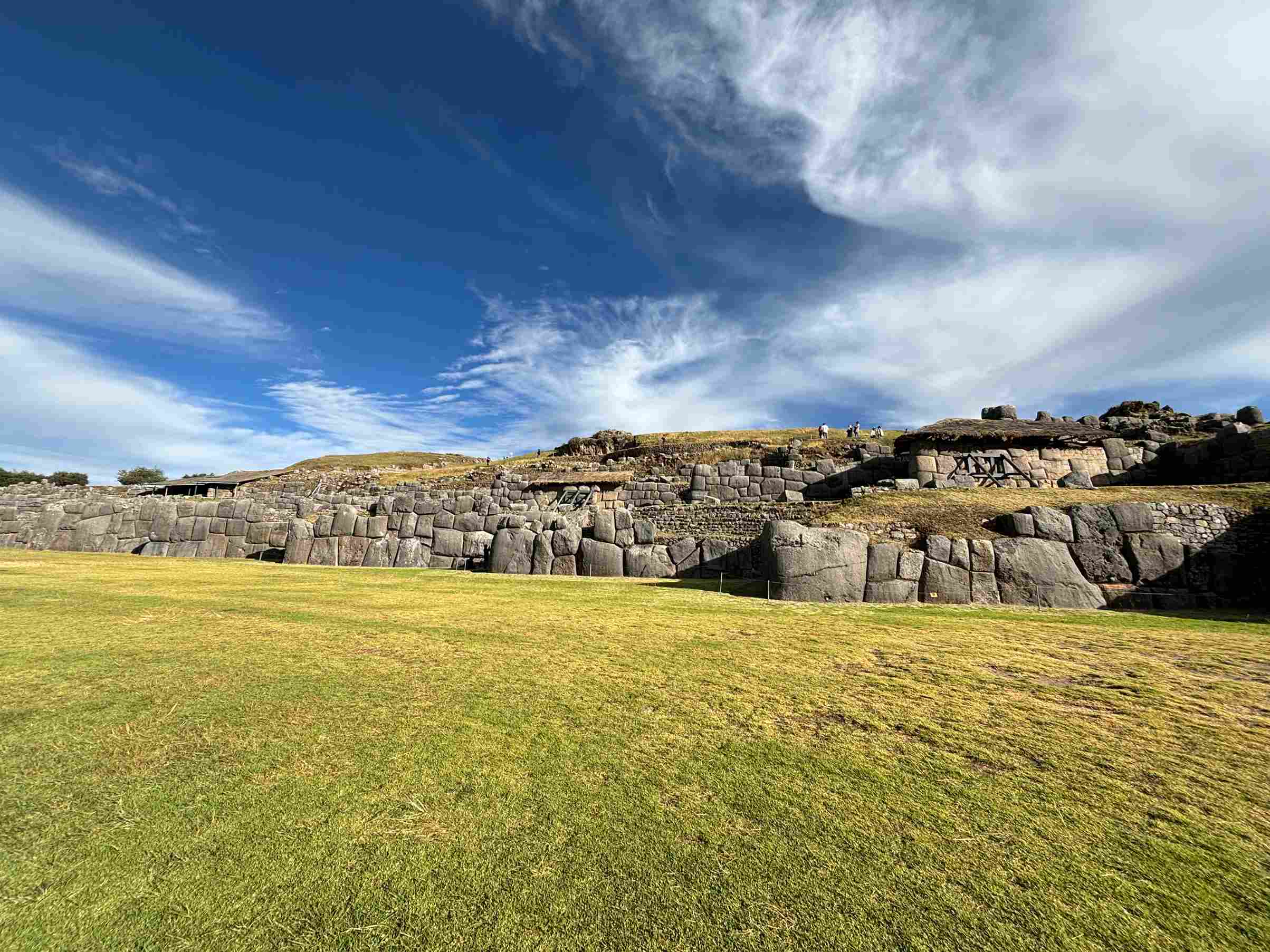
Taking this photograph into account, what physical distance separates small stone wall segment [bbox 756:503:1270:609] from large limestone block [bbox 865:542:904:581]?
15 millimetres

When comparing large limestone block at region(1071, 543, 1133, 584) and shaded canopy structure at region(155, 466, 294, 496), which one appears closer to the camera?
large limestone block at region(1071, 543, 1133, 584)

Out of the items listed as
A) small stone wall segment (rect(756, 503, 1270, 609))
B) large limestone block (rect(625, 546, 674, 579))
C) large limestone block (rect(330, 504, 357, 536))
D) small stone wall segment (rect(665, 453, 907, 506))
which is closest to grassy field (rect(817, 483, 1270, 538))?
small stone wall segment (rect(756, 503, 1270, 609))

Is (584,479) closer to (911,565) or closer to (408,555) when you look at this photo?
(408,555)

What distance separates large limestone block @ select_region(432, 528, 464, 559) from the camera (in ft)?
58.3

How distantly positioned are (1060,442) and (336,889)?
92.2ft

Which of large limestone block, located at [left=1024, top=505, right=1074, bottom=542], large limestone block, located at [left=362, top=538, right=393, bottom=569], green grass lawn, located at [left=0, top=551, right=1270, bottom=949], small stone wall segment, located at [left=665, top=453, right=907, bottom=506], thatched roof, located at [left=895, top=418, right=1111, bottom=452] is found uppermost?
thatched roof, located at [left=895, top=418, right=1111, bottom=452]

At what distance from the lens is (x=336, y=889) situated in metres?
1.97

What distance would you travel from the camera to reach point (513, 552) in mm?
16156

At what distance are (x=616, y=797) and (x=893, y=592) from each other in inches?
363

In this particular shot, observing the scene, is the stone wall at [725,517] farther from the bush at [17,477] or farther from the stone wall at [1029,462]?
the bush at [17,477]

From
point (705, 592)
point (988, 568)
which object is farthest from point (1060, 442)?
point (705, 592)

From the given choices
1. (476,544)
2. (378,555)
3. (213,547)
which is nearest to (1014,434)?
(476,544)

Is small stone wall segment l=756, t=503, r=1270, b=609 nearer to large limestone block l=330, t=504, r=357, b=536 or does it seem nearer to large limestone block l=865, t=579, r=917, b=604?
large limestone block l=865, t=579, r=917, b=604

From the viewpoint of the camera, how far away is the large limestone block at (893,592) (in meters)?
10.3
